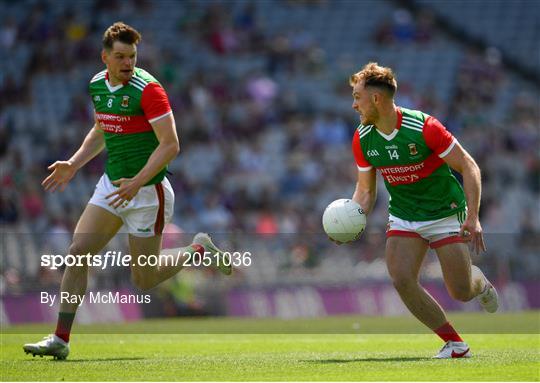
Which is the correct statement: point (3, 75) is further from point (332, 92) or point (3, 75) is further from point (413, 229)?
point (413, 229)

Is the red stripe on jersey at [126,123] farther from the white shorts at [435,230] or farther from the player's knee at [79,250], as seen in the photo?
the white shorts at [435,230]

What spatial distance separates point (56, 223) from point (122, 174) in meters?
10.4

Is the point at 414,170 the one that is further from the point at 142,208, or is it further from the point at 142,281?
the point at 142,281

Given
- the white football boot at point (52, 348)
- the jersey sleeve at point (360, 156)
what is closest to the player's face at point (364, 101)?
the jersey sleeve at point (360, 156)

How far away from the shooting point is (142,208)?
36.7 ft

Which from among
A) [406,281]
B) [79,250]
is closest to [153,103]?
[79,250]

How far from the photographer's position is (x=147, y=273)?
36.7ft

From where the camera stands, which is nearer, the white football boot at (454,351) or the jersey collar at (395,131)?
the white football boot at (454,351)

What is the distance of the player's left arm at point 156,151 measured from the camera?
34.5ft

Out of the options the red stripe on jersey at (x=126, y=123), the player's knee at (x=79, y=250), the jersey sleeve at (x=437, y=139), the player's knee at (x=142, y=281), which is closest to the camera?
the jersey sleeve at (x=437, y=139)

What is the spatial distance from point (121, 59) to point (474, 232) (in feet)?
11.7

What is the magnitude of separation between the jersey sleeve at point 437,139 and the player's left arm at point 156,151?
2205 millimetres

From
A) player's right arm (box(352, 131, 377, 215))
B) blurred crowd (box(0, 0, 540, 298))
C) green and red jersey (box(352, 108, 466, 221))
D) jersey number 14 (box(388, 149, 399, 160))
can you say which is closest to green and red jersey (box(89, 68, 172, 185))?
player's right arm (box(352, 131, 377, 215))

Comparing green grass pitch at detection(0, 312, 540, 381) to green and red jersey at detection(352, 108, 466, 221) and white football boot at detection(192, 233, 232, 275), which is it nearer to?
white football boot at detection(192, 233, 232, 275)
